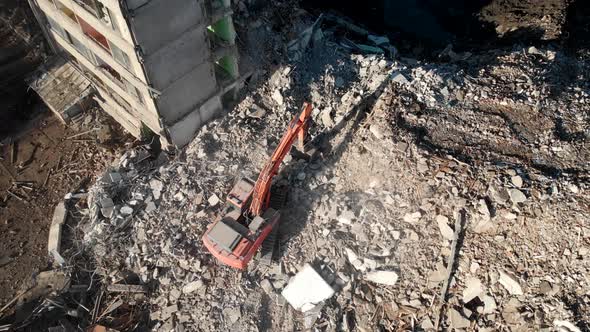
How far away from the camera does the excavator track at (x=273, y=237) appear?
1124cm

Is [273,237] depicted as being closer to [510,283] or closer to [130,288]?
[130,288]

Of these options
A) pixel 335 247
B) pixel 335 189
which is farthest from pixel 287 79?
pixel 335 247

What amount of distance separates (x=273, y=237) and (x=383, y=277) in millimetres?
2681

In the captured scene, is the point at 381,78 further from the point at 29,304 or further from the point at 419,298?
the point at 29,304

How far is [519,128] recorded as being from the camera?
1157 cm

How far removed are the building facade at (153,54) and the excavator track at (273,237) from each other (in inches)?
121

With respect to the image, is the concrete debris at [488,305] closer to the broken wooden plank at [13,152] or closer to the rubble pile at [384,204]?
the rubble pile at [384,204]

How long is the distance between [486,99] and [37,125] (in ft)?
43.1

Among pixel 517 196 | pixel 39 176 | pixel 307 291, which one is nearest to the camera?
pixel 517 196

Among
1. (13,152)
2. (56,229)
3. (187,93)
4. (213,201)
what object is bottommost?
(56,229)

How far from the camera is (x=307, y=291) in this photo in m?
10.8

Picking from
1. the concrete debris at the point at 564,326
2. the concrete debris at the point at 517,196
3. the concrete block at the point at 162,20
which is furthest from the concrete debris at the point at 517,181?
the concrete block at the point at 162,20

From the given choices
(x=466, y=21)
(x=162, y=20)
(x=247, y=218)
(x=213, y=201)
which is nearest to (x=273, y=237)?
(x=247, y=218)

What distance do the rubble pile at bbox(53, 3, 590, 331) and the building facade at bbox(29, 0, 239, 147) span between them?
88cm
